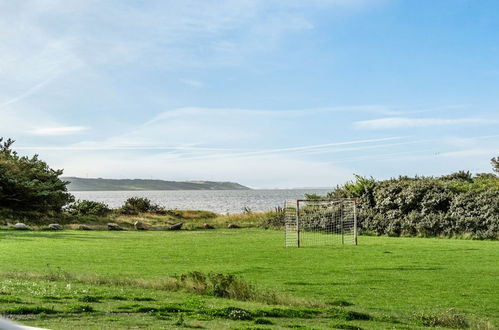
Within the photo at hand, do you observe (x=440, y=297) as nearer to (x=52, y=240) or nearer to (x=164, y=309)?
(x=164, y=309)

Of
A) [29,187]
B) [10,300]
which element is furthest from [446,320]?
[29,187]

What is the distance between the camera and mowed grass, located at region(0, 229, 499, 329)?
920 centimetres

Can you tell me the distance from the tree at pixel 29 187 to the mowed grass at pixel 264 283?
15.6 metres

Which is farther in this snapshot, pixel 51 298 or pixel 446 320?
pixel 51 298

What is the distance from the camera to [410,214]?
31328 mm

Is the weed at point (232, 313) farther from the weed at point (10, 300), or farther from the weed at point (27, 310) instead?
the weed at point (10, 300)

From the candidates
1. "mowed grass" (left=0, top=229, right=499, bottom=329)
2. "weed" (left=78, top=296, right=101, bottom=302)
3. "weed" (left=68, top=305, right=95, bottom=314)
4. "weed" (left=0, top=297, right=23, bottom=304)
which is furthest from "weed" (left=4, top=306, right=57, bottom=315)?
"weed" (left=78, top=296, right=101, bottom=302)

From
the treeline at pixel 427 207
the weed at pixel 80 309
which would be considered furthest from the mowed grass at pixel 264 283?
the treeline at pixel 427 207

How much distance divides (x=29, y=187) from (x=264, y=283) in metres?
A: 29.1

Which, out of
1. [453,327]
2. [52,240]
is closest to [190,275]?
[453,327]

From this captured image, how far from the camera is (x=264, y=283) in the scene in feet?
44.9

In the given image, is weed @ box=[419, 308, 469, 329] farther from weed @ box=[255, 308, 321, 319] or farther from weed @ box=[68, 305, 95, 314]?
weed @ box=[68, 305, 95, 314]

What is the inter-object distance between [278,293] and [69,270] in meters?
6.59

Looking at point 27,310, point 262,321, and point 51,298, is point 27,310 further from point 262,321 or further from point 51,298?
point 262,321
